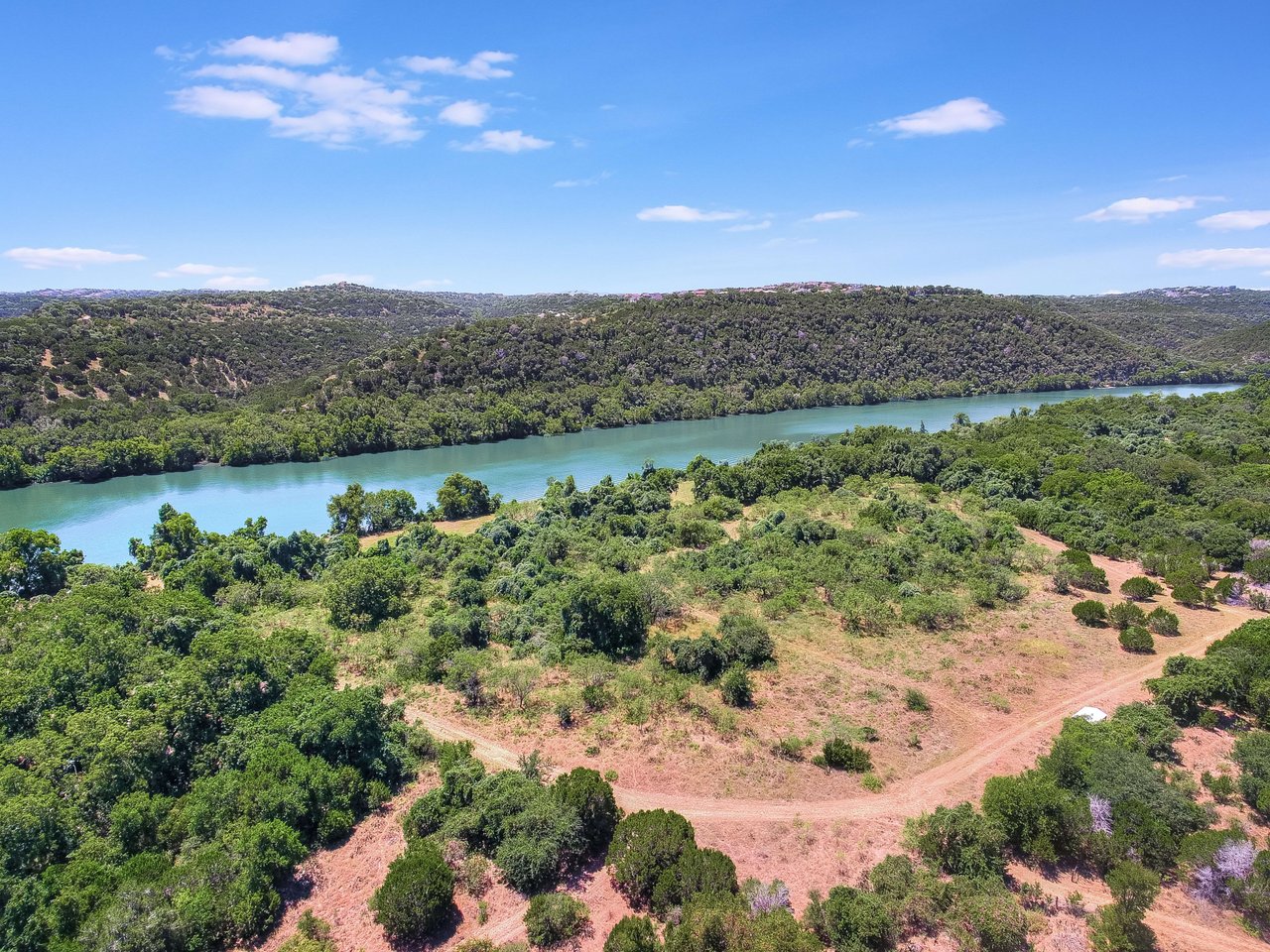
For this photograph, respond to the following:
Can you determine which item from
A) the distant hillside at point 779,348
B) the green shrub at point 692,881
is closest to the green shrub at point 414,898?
the green shrub at point 692,881

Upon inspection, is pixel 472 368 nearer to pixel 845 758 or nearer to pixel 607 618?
pixel 607 618

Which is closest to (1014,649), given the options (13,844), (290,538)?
(13,844)

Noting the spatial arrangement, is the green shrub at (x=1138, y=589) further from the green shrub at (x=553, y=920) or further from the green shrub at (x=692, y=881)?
the green shrub at (x=553, y=920)

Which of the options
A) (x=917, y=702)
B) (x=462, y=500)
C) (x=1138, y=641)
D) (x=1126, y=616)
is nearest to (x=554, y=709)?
(x=917, y=702)

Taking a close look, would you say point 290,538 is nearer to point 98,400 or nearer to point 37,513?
point 37,513

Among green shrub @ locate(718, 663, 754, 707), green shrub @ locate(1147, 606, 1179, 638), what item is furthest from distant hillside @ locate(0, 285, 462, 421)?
green shrub @ locate(1147, 606, 1179, 638)

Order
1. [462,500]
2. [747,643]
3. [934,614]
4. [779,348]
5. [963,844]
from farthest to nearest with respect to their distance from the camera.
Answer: [779,348] → [462,500] → [934,614] → [747,643] → [963,844]
